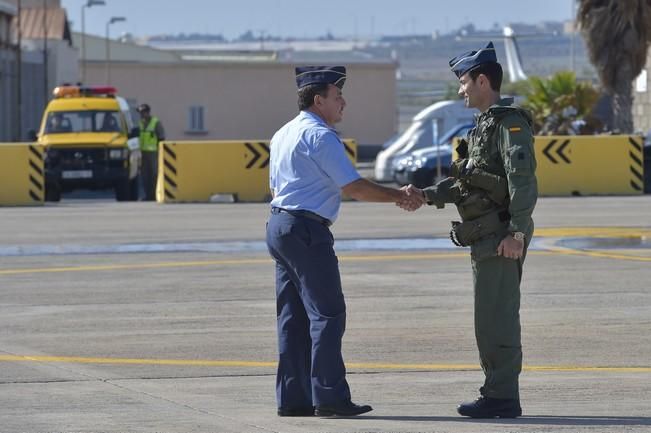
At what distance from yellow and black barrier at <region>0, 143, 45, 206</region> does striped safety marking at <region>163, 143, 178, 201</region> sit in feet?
7.10

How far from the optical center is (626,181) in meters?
28.7

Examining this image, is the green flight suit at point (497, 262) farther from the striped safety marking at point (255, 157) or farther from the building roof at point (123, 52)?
the building roof at point (123, 52)

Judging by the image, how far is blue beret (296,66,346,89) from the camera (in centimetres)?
808

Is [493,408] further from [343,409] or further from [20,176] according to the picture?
[20,176]

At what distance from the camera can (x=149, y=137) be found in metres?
30.1

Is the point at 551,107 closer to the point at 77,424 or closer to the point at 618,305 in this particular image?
the point at 618,305

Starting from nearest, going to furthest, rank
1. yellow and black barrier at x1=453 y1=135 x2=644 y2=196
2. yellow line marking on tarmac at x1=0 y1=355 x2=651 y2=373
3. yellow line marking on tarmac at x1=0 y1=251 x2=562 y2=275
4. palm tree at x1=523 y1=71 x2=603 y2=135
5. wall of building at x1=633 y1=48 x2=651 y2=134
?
yellow line marking on tarmac at x1=0 y1=355 x2=651 y2=373
yellow line marking on tarmac at x1=0 y1=251 x2=562 y2=275
yellow and black barrier at x1=453 y1=135 x2=644 y2=196
palm tree at x1=523 y1=71 x2=603 y2=135
wall of building at x1=633 y1=48 x2=651 y2=134

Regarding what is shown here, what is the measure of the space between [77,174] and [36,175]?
3972 mm

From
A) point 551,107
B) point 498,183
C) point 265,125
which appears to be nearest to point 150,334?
point 498,183

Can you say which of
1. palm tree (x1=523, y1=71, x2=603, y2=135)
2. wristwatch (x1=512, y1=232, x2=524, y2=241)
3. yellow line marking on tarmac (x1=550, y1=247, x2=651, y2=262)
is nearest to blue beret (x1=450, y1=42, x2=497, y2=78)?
wristwatch (x1=512, y1=232, x2=524, y2=241)

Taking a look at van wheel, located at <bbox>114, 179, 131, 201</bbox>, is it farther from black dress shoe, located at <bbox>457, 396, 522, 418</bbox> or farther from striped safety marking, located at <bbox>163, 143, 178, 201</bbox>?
black dress shoe, located at <bbox>457, 396, 522, 418</bbox>

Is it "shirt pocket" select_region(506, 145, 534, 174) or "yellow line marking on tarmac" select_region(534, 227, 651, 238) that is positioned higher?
"shirt pocket" select_region(506, 145, 534, 174)

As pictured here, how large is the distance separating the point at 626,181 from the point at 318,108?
21.4 m

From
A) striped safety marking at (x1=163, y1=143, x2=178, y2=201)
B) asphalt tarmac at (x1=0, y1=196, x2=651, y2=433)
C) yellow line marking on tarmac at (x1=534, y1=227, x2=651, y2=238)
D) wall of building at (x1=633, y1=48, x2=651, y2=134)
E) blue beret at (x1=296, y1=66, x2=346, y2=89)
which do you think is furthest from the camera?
wall of building at (x1=633, y1=48, x2=651, y2=134)
